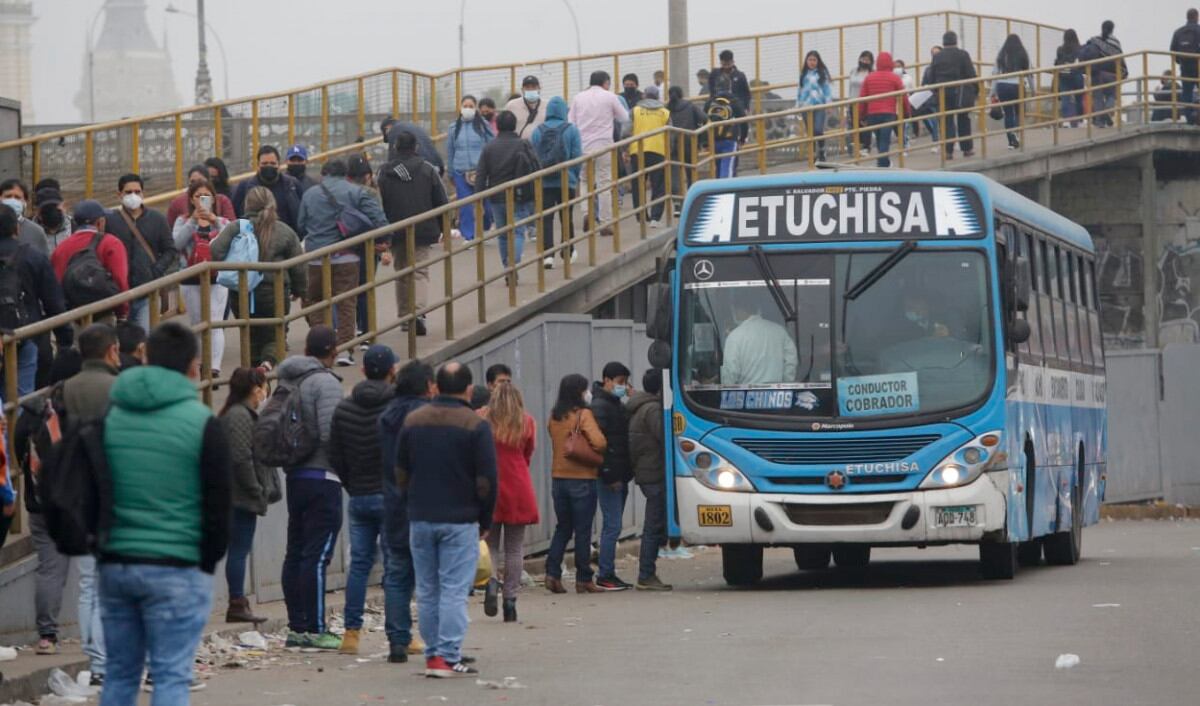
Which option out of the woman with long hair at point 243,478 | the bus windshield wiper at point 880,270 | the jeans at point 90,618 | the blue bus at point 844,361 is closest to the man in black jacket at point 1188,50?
the blue bus at point 844,361

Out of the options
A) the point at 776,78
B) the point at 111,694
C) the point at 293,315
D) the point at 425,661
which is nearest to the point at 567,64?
the point at 776,78

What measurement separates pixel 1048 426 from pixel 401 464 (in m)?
8.62

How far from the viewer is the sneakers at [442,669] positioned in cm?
1113

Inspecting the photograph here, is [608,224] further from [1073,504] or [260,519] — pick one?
[260,519]

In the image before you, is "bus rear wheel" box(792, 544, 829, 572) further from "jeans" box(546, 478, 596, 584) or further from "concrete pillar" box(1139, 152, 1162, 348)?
"concrete pillar" box(1139, 152, 1162, 348)

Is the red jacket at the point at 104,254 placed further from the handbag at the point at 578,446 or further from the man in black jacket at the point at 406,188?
the man in black jacket at the point at 406,188

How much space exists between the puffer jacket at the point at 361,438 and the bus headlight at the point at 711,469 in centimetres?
455

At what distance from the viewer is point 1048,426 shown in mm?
18531

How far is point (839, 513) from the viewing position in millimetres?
16016

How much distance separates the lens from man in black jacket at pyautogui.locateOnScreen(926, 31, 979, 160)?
33.1 metres

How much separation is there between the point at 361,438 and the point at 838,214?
5.56 m

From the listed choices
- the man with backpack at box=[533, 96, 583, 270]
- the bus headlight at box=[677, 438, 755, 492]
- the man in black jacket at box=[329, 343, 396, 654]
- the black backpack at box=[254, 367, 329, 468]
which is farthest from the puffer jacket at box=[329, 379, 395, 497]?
the man with backpack at box=[533, 96, 583, 270]

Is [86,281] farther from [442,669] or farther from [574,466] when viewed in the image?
[442,669]

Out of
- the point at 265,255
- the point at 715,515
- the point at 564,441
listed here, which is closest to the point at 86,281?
the point at 265,255
